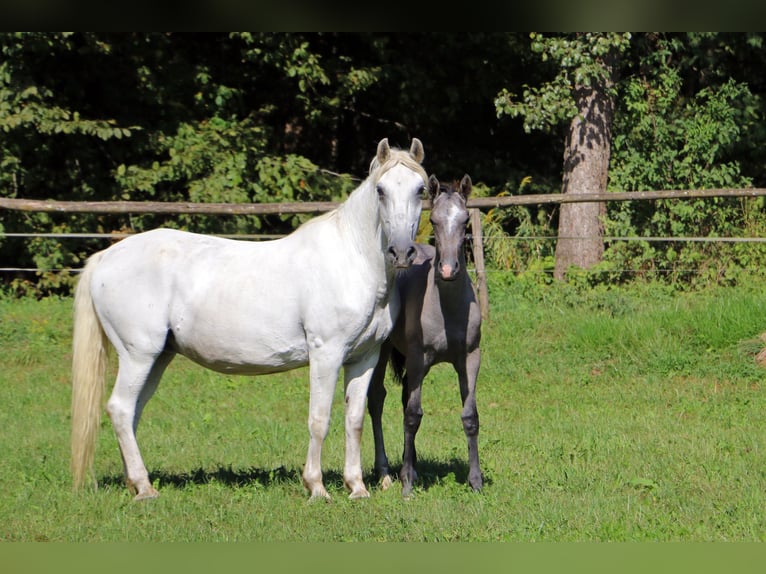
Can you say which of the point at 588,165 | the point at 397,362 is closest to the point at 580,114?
the point at 588,165

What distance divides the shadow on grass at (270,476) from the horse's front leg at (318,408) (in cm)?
→ 35

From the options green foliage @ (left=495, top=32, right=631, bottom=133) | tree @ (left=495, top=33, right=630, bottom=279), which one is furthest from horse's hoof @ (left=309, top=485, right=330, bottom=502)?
green foliage @ (left=495, top=32, right=631, bottom=133)

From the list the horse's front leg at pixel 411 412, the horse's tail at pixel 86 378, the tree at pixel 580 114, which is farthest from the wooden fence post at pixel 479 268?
the horse's tail at pixel 86 378

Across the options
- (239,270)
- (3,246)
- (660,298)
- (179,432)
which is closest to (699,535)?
(239,270)

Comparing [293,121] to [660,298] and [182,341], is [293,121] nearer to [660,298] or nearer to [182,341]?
[660,298]

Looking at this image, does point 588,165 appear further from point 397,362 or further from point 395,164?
point 395,164

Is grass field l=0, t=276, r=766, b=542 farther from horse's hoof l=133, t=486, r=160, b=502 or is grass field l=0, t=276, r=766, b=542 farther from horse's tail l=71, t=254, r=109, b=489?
horse's tail l=71, t=254, r=109, b=489

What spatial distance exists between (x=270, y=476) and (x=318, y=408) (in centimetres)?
72

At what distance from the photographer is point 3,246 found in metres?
14.4

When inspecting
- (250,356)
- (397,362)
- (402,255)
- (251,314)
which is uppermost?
(402,255)

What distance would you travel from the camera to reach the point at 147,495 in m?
5.85

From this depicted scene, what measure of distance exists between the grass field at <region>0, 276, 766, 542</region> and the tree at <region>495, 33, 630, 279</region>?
72.9 inches

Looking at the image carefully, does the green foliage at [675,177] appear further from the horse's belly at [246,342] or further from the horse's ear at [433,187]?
the horse's belly at [246,342]

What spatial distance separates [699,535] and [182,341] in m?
3.31
